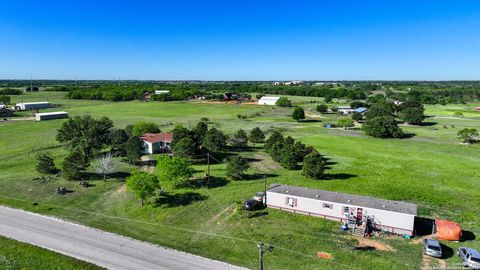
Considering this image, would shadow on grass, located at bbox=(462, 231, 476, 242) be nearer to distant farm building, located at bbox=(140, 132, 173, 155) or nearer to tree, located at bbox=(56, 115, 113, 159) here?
distant farm building, located at bbox=(140, 132, 173, 155)

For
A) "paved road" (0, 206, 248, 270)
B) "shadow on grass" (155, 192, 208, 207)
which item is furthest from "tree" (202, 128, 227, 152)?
"paved road" (0, 206, 248, 270)

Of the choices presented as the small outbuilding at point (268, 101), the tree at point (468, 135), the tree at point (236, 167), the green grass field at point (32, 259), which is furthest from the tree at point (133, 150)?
the small outbuilding at point (268, 101)

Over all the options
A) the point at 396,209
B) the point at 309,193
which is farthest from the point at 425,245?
the point at 309,193

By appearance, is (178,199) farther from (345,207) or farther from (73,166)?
(345,207)

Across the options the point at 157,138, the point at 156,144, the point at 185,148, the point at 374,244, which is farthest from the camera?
the point at 157,138

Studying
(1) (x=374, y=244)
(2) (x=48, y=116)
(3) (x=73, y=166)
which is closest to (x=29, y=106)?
(2) (x=48, y=116)

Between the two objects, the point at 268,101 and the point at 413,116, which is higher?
the point at 268,101

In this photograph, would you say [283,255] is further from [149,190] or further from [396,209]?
[149,190]
